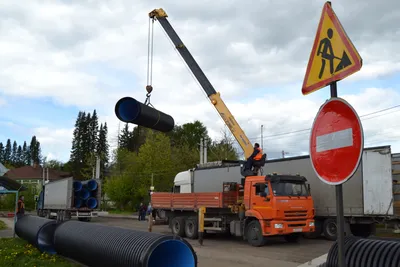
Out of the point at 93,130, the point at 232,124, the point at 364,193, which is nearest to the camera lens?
the point at 364,193

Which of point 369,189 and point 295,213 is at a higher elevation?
point 369,189

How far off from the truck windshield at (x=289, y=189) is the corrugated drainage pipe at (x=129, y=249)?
7.59 metres

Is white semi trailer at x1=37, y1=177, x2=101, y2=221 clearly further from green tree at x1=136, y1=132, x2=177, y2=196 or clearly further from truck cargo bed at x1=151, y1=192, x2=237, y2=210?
green tree at x1=136, y1=132, x2=177, y2=196

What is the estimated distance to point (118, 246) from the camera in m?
7.25

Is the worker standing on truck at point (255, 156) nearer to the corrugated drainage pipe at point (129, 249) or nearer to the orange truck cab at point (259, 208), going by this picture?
the orange truck cab at point (259, 208)

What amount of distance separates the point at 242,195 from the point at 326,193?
3.56 meters

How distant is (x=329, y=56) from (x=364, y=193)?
13660mm

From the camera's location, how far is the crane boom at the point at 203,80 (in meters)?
19.1

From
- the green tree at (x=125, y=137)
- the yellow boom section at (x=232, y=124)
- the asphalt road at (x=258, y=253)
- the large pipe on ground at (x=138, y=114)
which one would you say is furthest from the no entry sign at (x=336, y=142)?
the green tree at (x=125, y=137)

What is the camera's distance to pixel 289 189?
15.2 metres

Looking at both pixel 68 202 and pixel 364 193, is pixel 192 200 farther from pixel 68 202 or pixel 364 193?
pixel 68 202

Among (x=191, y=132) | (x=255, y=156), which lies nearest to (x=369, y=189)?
(x=255, y=156)

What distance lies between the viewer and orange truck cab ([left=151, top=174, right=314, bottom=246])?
14.6m

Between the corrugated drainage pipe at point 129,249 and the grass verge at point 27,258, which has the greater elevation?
the corrugated drainage pipe at point 129,249
